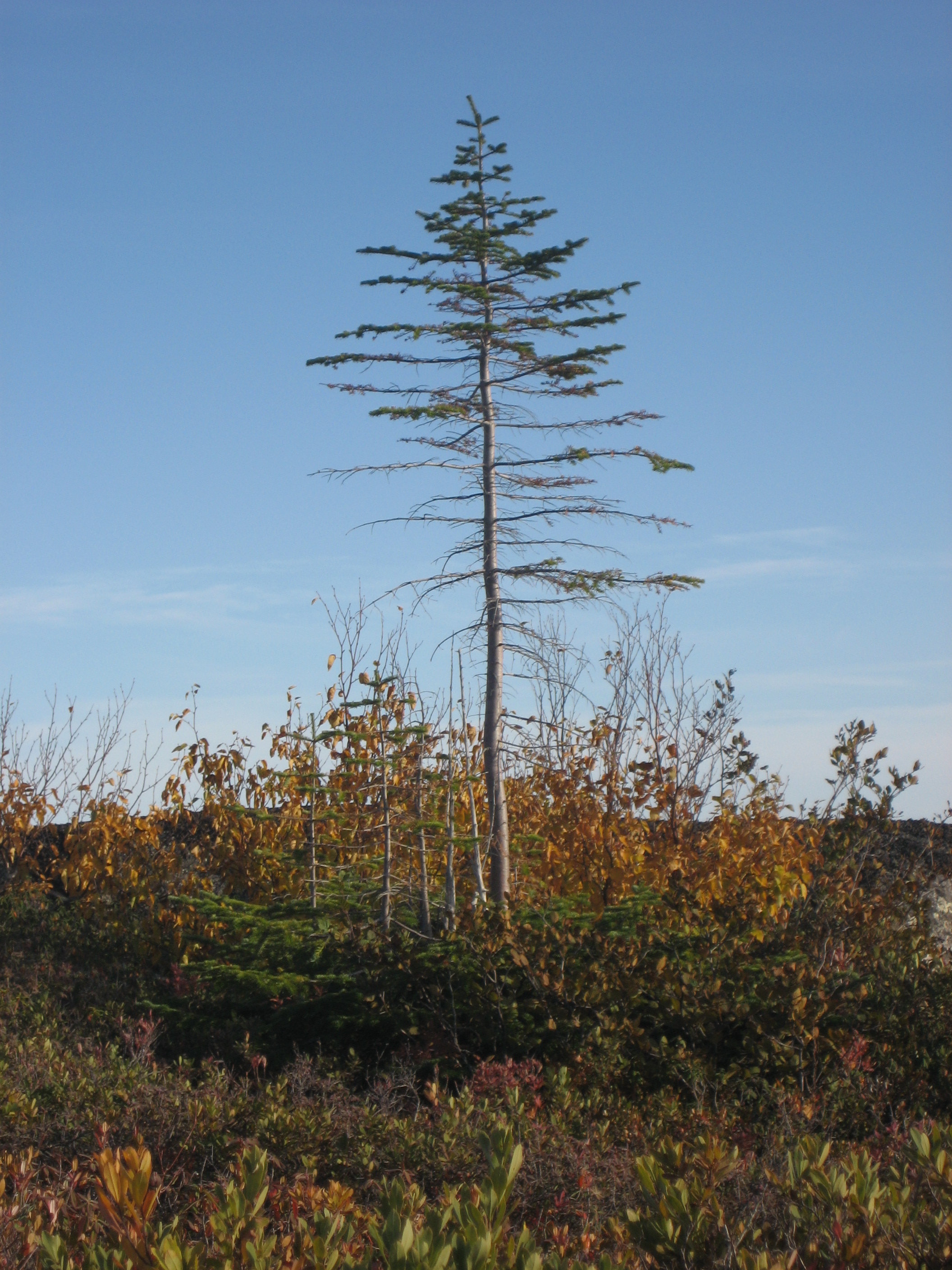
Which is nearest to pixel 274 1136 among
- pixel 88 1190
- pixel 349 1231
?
pixel 88 1190

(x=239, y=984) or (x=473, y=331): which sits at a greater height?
(x=473, y=331)

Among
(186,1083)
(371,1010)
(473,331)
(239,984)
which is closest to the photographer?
(186,1083)

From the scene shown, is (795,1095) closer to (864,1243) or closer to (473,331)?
(864,1243)

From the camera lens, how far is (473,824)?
28.7 ft

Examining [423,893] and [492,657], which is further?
[492,657]

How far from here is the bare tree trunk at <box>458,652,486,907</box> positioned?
27.7 ft

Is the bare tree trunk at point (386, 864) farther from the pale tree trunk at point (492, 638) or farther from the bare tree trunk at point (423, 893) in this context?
the pale tree trunk at point (492, 638)

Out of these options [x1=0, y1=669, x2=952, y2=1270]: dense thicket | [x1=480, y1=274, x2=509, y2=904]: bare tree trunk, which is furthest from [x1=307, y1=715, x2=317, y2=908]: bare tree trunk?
[x1=480, y1=274, x2=509, y2=904]: bare tree trunk

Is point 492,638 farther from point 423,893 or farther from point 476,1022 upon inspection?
point 476,1022

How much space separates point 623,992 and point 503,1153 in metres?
3.06

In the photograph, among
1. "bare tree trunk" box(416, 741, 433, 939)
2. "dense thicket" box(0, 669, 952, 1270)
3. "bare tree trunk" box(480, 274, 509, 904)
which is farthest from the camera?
"bare tree trunk" box(480, 274, 509, 904)

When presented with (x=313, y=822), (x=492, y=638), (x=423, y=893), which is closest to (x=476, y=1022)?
(x=423, y=893)

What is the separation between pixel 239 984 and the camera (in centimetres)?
755

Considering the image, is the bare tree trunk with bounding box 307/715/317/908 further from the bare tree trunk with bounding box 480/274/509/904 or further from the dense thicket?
the bare tree trunk with bounding box 480/274/509/904
